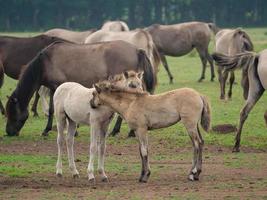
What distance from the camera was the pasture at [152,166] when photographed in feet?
Answer: 35.7

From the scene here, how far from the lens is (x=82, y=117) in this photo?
1222 centimetres

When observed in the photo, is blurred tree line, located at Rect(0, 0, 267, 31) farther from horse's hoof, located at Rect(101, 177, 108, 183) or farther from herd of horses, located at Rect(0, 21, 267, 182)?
horse's hoof, located at Rect(101, 177, 108, 183)

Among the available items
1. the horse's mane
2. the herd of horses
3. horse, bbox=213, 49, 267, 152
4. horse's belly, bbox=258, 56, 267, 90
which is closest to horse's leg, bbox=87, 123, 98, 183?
the herd of horses

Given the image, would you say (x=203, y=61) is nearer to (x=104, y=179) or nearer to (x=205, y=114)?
(x=205, y=114)

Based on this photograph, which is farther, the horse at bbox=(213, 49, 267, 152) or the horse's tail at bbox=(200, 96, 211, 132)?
the horse at bbox=(213, 49, 267, 152)

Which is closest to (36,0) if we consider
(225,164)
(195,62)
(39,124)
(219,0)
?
(219,0)

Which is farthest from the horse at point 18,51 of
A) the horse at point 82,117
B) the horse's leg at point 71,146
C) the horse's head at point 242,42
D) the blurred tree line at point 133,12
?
the blurred tree line at point 133,12

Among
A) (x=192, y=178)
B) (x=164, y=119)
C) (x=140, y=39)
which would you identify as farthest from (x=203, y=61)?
(x=192, y=178)

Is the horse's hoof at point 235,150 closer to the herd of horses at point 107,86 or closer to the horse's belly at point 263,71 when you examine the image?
the herd of horses at point 107,86

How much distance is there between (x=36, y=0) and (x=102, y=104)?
63229 millimetres

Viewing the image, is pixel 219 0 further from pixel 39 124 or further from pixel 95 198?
pixel 95 198

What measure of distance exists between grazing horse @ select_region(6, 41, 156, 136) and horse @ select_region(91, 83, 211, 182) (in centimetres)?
439

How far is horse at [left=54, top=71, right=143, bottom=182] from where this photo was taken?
1200cm

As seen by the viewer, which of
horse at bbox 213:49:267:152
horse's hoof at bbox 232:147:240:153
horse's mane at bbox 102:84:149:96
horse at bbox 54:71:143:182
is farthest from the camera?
horse's hoof at bbox 232:147:240:153
